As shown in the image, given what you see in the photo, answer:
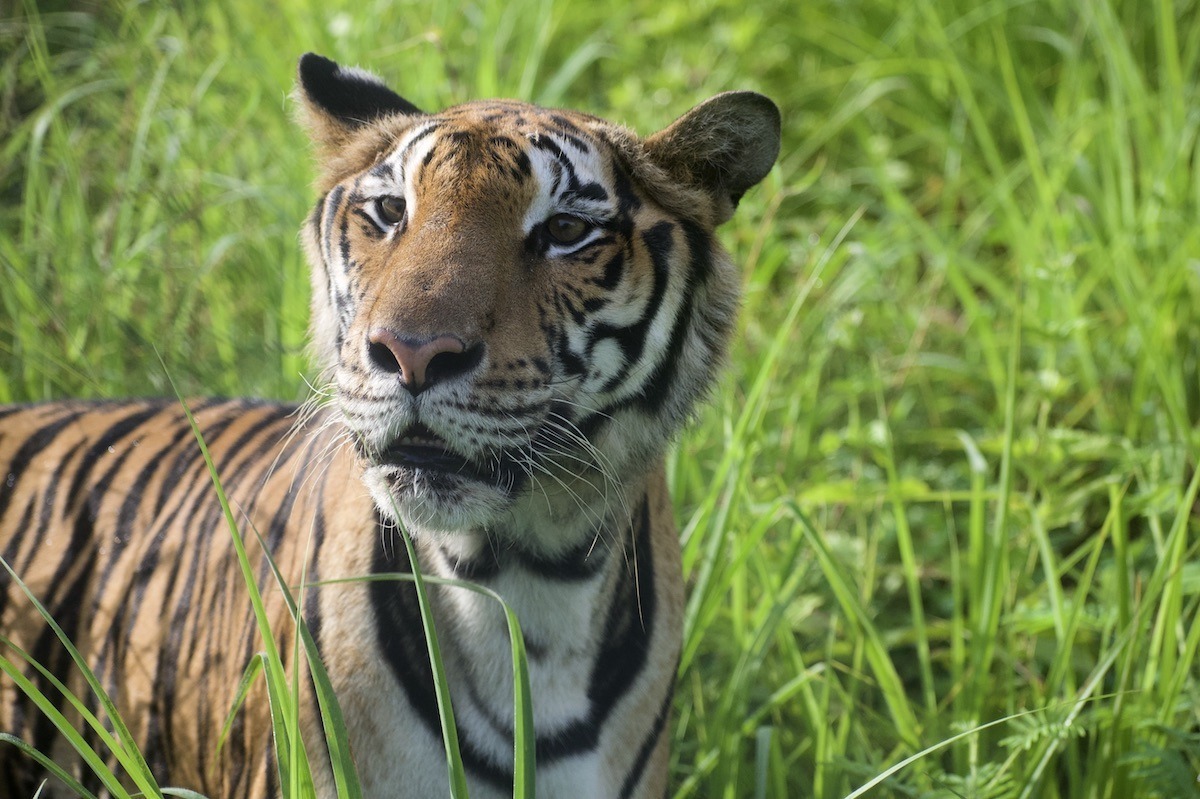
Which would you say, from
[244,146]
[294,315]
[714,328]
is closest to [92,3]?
[244,146]

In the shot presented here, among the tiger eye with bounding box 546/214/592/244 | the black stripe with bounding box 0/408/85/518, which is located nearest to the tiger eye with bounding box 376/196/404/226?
the tiger eye with bounding box 546/214/592/244

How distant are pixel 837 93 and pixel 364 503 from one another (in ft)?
11.7

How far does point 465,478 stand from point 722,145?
2.32ft

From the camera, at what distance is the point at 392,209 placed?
6.10 ft

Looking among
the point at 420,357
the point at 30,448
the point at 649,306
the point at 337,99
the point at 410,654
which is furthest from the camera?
the point at 30,448

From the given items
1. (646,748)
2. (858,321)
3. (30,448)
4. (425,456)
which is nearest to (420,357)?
(425,456)

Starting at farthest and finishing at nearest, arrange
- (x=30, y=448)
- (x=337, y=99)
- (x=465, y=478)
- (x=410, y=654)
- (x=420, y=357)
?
(x=30, y=448), (x=337, y=99), (x=410, y=654), (x=465, y=478), (x=420, y=357)

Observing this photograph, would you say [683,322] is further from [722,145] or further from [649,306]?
[722,145]

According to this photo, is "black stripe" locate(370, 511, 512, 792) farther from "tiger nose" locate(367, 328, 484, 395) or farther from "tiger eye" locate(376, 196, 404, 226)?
"tiger eye" locate(376, 196, 404, 226)

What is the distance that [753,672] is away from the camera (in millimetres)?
2420

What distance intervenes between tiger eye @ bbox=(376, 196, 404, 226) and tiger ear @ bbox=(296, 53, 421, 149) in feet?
0.99

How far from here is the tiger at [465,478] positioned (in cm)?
168

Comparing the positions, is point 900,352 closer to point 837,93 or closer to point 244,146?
point 837,93

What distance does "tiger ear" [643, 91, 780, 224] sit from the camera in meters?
1.94
